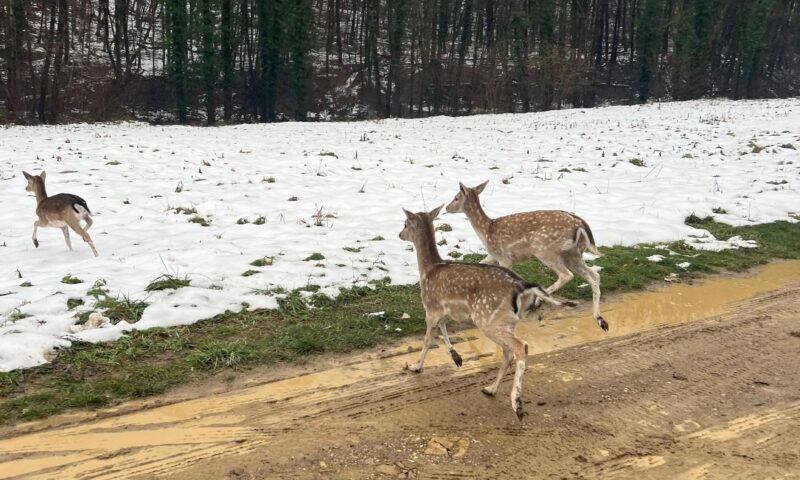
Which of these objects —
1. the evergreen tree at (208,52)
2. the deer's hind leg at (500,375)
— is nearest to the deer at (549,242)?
the deer's hind leg at (500,375)

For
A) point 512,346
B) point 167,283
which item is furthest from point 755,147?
point 167,283

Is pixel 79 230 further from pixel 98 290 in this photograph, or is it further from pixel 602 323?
pixel 602 323

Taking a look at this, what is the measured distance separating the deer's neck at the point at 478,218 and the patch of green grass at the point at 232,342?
1134 mm

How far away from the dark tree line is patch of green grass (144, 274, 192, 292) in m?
34.1

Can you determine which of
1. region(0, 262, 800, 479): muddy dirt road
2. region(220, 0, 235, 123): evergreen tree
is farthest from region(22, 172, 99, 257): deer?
region(220, 0, 235, 123): evergreen tree

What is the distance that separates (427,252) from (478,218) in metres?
2.14

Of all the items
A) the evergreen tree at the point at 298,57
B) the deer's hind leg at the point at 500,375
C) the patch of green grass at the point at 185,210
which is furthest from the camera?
the evergreen tree at the point at 298,57

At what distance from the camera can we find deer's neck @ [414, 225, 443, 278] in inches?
242

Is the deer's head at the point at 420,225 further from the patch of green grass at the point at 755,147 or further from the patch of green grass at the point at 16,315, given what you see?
the patch of green grass at the point at 755,147

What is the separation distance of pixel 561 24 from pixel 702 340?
5441 cm

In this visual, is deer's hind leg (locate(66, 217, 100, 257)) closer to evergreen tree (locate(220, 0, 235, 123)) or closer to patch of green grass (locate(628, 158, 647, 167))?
patch of green grass (locate(628, 158, 647, 167))

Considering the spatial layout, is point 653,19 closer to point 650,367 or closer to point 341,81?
point 341,81

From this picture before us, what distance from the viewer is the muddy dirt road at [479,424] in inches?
161

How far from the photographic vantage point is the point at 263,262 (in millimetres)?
8633
